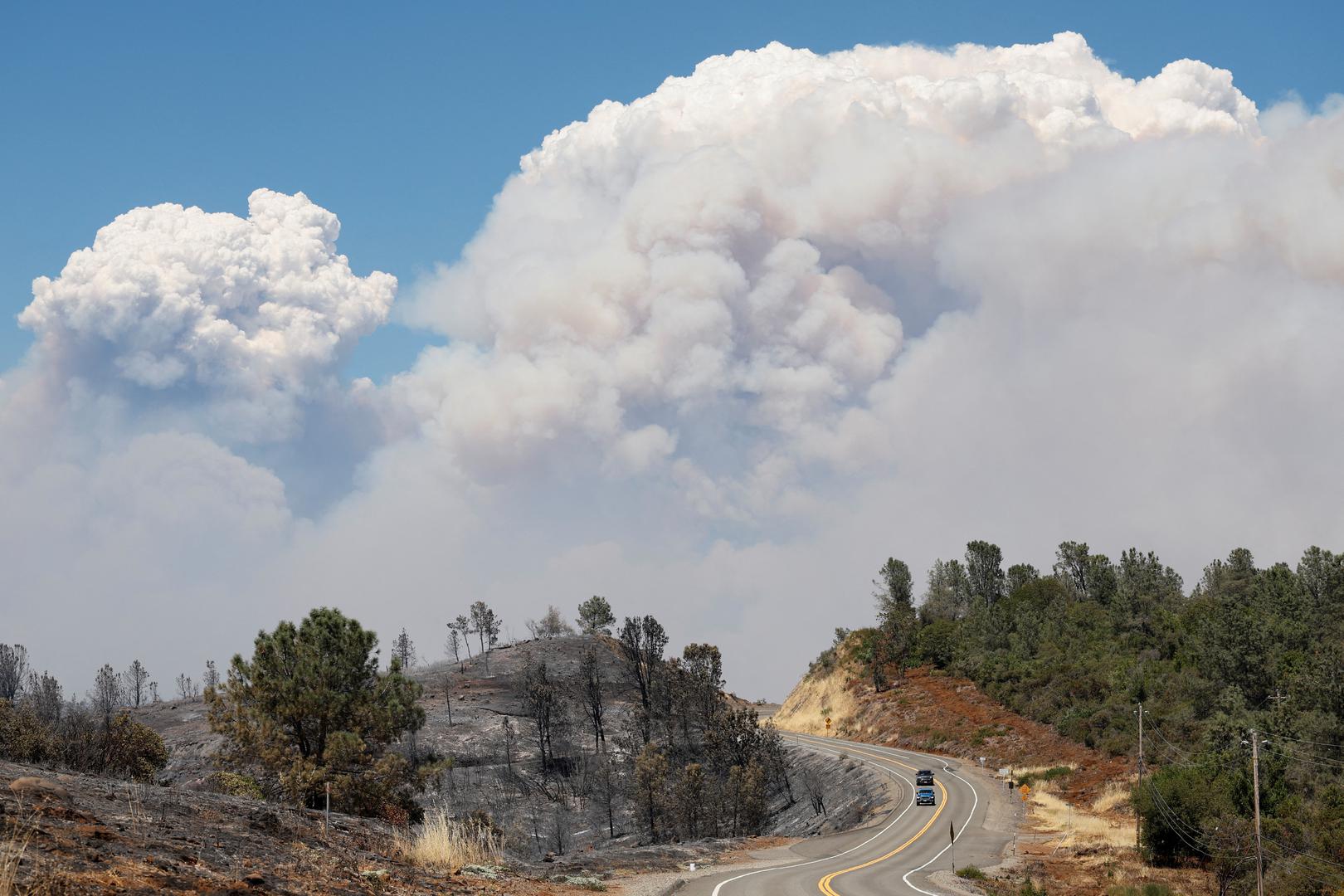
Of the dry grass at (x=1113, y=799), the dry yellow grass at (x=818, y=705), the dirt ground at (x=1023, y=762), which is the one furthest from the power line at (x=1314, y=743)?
the dry yellow grass at (x=818, y=705)

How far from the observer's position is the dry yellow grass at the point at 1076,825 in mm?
58688

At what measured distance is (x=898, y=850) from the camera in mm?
56469

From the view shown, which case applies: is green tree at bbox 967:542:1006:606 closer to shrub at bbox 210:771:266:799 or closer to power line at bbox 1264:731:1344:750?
power line at bbox 1264:731:1344:750

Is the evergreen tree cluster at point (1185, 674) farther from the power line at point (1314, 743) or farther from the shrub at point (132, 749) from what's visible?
the shrub at point (132, 749)

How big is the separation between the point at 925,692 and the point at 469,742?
191 ft

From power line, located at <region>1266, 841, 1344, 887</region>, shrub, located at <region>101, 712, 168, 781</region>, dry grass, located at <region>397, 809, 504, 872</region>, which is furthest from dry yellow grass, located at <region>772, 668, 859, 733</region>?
dry grass, located at <region>397, 809, 504, 872</region>

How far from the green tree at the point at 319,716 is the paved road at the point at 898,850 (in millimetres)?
16798

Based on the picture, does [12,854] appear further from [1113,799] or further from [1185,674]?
[1185,674]

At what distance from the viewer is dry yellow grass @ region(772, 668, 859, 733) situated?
434 ft

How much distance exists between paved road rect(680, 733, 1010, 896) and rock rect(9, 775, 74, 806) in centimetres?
2099

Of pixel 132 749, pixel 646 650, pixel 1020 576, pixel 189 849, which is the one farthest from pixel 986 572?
pixel 189 849

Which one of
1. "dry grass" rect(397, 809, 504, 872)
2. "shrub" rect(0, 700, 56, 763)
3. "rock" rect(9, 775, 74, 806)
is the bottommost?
"shrub" rect(0, 700, 56, 763)

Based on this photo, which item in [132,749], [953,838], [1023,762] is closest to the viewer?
[953,838]

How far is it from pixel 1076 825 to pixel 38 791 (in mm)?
63233
